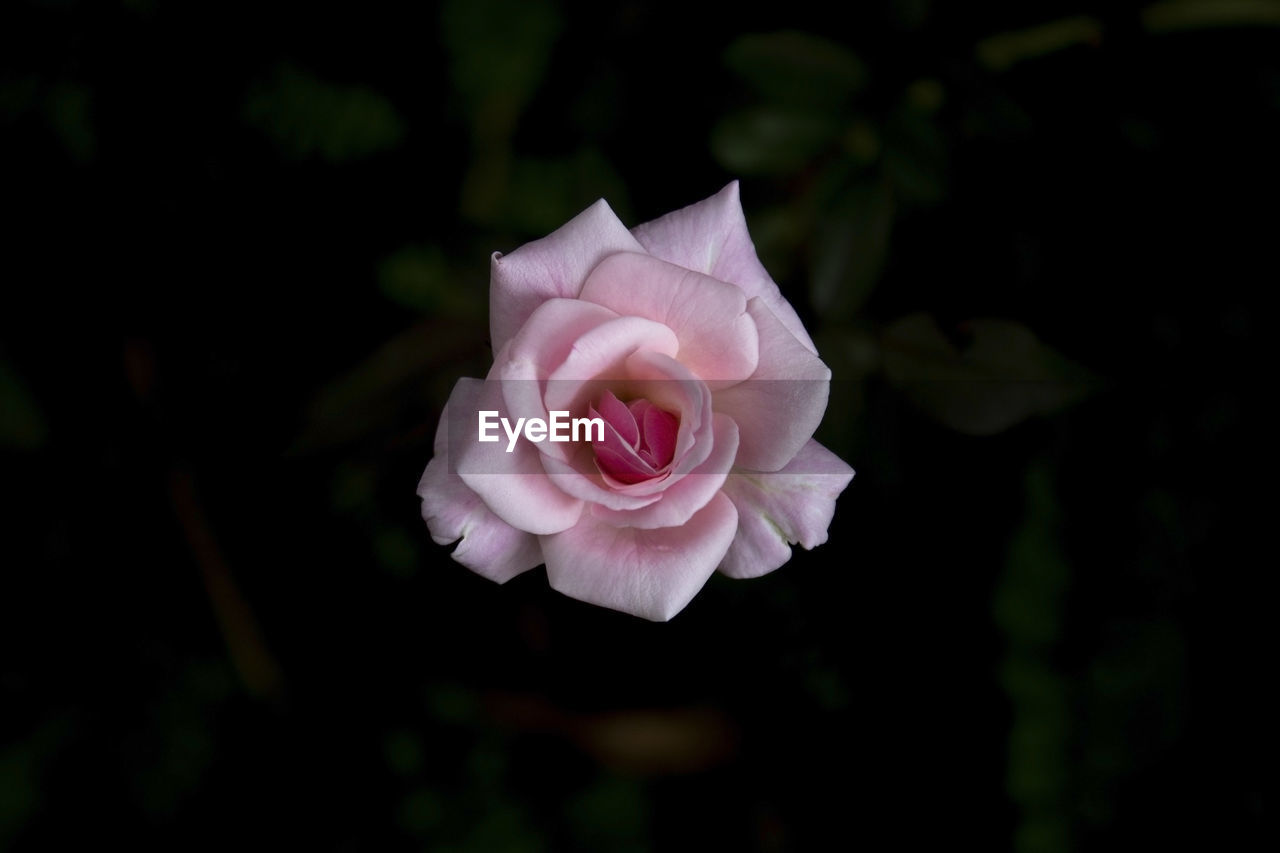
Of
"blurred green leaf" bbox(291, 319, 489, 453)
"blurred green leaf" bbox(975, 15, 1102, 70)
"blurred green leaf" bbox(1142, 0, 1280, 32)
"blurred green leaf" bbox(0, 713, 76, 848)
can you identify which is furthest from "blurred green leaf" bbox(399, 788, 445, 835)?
"blurred green leaf" bbox(1142, 0, 1280, 32)

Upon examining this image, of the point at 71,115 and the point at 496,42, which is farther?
the point at 496,42

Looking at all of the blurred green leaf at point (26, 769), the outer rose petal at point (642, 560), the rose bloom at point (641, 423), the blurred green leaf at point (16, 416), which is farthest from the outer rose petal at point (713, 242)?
the blurred green leaf at point (26, 769)

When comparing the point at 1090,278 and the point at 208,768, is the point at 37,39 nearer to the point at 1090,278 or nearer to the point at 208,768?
the point at 208,768

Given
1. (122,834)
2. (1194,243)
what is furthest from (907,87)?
(122,834)

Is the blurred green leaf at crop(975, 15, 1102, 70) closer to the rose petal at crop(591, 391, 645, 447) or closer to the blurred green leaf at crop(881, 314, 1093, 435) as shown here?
the blurred green leaf at crop(881, 314, 1093, 435)

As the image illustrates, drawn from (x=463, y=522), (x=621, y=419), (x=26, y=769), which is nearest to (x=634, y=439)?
(x=621, y=419)

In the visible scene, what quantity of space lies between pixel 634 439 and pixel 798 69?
20.3 inches

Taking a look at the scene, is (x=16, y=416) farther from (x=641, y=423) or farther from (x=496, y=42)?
(x=641, y=423)

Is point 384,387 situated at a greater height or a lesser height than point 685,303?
lesser

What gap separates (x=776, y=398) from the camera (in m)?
0.57

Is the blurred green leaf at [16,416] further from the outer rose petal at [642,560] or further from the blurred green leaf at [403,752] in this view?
the outer rose petal at [642,560]

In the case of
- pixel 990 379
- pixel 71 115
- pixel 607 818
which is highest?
pixel 71 115

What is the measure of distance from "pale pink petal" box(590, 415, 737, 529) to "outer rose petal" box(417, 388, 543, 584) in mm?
81

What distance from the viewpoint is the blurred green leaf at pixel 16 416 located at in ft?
3.64
